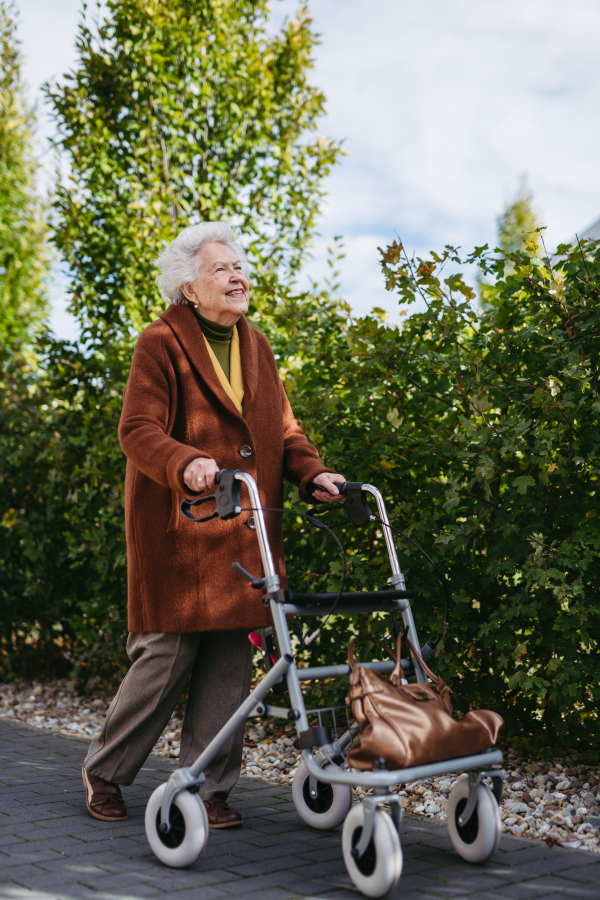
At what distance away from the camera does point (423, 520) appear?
3738 millimetres

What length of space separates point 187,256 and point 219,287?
8.6 inches

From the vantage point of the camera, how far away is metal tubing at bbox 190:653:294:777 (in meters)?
2.53

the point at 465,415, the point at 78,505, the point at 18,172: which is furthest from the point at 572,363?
the point at 18,172

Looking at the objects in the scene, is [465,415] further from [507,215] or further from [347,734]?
[507,215]

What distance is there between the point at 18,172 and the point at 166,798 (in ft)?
47.7

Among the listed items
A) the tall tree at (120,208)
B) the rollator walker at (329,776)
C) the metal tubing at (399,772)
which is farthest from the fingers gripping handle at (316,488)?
the tall tree at (120,208)

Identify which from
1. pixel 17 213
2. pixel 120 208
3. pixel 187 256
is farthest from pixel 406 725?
pixel 17 213

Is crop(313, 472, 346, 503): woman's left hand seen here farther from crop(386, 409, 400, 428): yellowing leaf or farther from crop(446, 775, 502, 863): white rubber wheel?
crop(446, 775, 502, 863): white rubber wheel

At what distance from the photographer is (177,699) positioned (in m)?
3.17

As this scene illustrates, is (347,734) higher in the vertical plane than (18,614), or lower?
lower

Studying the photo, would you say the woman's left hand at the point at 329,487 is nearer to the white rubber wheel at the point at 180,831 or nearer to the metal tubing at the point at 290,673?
the metal tubing at the point at 290,673

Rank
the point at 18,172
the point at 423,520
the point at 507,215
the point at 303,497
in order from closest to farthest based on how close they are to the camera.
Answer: the point at 303,497 → the point at 423,520 → the point at 18,172 → the point at 507,215

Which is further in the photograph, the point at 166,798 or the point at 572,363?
the point at 572,363

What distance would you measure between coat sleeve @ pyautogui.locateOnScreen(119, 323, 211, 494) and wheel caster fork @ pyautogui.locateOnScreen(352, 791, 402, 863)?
1053 millimetres
